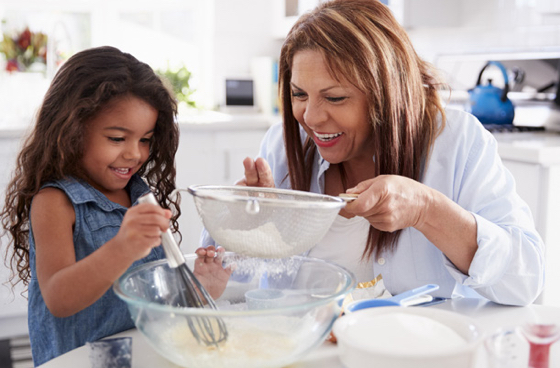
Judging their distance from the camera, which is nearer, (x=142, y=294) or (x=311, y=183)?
(x=142, y=294)

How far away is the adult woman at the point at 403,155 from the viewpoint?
1.07 meters

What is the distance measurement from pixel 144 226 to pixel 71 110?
448mm

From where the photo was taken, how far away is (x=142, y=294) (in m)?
0.86

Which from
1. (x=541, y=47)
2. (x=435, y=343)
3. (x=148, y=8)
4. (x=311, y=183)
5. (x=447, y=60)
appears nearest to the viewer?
(x=435, y=343)

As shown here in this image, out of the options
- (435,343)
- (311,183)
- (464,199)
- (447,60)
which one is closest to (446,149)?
(464,199)

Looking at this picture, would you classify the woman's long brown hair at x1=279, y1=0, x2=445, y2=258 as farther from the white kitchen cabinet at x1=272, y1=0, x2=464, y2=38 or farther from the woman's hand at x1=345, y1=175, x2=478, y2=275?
the white kitchen cabinet at x1=272, y1=0, x2=464, y2=38

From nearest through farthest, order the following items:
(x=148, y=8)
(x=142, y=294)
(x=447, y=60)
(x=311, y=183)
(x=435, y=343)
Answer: (x=435, y=343)
(x=142, y=294)
(x=311, y=183)
(x=447, y=60)
(x=148, y=8)

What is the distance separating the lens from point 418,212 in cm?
103

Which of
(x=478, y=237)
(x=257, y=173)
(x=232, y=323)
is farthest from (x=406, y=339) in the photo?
(x=257, y=173)

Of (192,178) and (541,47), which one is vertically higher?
(541,47)

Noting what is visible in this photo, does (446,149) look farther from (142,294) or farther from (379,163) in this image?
(142,294)

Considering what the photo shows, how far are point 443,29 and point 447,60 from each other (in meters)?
0.17

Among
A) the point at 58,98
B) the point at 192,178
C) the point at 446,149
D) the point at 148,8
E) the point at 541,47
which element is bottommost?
the point at 192,178

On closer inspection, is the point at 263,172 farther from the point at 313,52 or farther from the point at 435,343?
the point at 435,343
